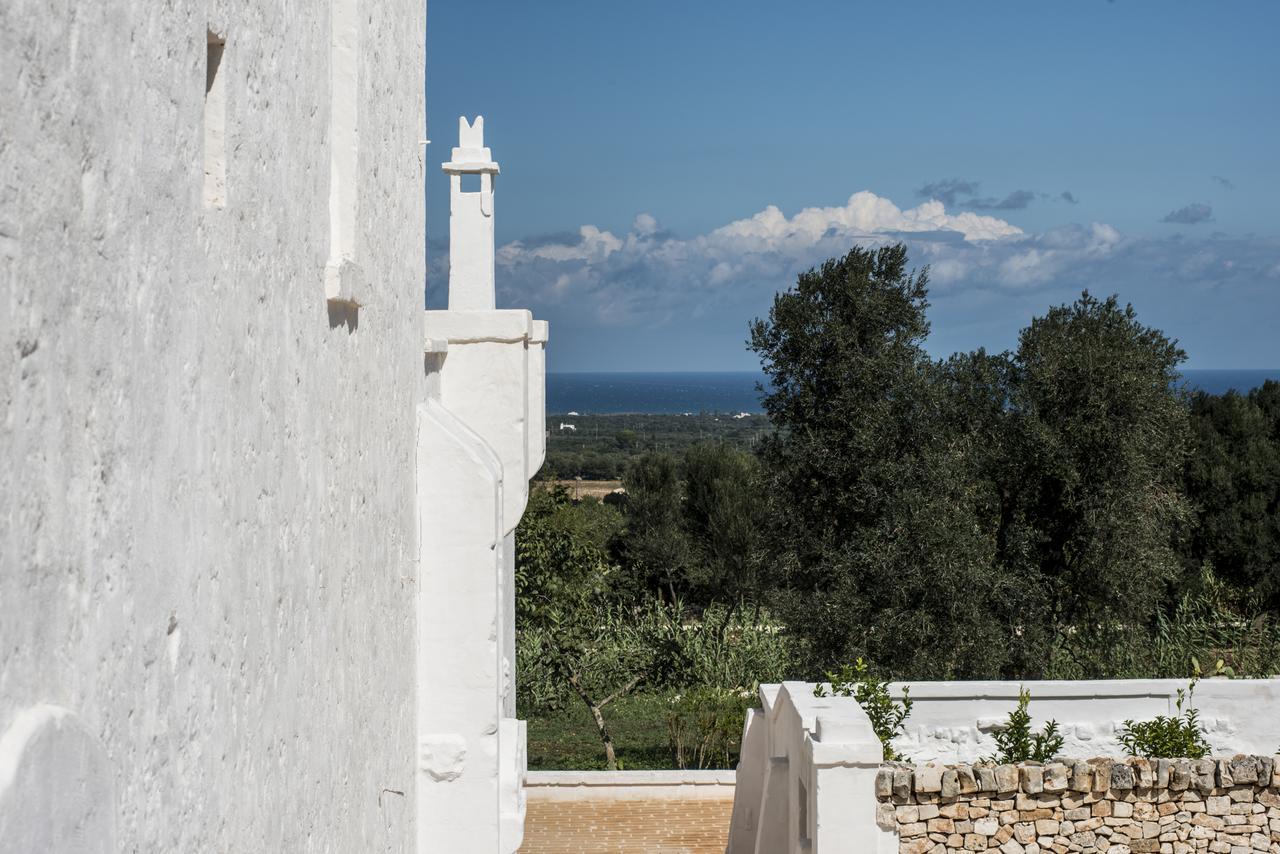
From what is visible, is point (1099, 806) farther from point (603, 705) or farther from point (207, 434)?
point (603, 705)

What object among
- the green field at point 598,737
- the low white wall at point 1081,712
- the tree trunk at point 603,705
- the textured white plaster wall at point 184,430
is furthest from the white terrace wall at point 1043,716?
the green field at point 598,737

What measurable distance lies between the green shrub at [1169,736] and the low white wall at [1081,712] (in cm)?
8

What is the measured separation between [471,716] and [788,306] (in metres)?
9.77

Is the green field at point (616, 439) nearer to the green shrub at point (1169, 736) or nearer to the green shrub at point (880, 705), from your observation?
the green shrub at point (880, 705)

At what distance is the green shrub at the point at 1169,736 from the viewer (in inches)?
308

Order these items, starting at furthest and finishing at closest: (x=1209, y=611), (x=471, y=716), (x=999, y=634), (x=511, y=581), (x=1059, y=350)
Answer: (x=1209, y=611), (x=1059, y=350), (x=999, y=634), (x=511, y=581), (x=471, y=716)

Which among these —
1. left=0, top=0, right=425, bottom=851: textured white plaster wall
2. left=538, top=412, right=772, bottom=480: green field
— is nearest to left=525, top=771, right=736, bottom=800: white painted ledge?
left=0, top=0, right=425, bottom=851: textured white plaster wall

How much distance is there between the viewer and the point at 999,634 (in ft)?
42.1

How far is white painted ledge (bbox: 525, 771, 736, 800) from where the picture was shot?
12.3 meters

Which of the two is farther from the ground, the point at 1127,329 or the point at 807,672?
the point at 1127,329

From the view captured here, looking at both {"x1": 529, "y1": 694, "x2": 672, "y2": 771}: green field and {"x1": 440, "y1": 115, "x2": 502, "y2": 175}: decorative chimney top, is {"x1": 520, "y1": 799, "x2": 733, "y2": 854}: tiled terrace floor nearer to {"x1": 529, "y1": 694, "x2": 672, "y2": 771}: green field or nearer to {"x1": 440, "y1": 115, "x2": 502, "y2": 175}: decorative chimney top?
{"x1": 529, "y1": 694, "x2": 672, "y2": 771}: green field

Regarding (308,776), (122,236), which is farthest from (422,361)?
(122,236)

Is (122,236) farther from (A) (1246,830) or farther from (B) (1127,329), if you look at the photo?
(B) (1127,329)

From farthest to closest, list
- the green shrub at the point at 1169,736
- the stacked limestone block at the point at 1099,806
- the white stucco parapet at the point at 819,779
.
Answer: the green shrub at the point at 1169,736, the stacked limestone block at the point at 1099,806, the white stucco parapet at the point at 819,779
